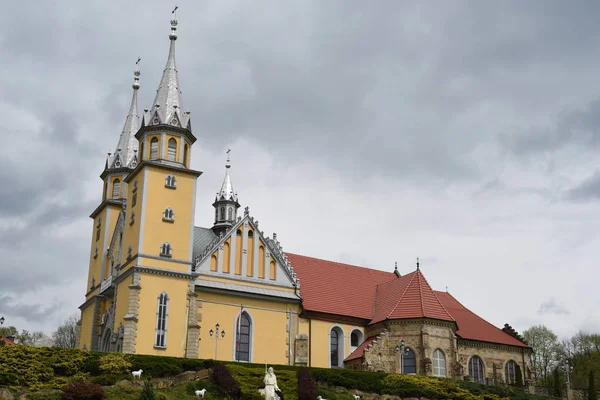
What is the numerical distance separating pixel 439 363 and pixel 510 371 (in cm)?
1066

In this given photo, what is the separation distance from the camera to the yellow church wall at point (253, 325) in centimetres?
4865

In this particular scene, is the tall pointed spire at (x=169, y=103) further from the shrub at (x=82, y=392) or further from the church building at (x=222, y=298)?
the shrub at (x=82, y=392)

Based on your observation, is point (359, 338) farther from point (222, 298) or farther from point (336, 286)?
point (222, 298)

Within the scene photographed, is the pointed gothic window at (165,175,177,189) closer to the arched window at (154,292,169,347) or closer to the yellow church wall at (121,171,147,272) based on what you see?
the yellow church wall at (121,171,147,272)

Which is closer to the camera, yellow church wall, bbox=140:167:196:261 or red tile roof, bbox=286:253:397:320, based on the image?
yellow church wall, bbox=140:167:196:261

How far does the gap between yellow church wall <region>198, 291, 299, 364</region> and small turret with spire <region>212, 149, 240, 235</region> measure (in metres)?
14.9

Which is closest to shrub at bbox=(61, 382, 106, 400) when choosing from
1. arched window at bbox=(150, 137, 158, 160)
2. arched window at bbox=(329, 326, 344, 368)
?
arched window at bbox=(150, 137, 158, 160)

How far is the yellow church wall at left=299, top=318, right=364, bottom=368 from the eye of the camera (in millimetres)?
53250

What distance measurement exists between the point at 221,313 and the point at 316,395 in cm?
1117

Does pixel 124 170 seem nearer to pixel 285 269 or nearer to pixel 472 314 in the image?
pixel 285 269

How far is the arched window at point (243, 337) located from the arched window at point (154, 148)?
41.2 feet

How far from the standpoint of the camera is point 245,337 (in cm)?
5034

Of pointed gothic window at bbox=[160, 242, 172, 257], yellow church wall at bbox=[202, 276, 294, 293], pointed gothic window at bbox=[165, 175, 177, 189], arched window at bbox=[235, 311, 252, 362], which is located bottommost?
arched window at bbox=[235, 311, 252, 362]

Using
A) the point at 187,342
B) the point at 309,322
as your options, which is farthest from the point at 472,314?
the point at 187,342
